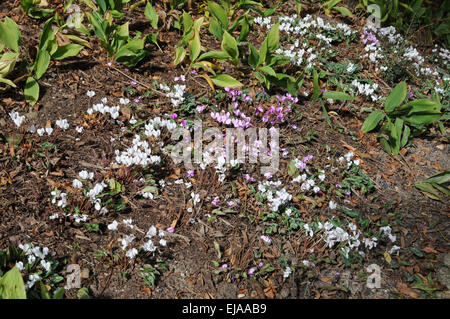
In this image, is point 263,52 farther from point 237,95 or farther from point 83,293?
point 83,293

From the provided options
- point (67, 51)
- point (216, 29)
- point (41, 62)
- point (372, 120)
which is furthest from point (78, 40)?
point (372, 120)

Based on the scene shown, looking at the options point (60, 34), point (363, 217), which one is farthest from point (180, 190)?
point (60, 34)

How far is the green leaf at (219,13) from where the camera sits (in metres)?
4.02

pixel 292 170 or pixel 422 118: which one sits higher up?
pixel 422 118

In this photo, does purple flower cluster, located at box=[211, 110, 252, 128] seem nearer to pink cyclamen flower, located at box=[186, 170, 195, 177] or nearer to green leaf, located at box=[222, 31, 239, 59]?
pink cyclamen flower, located at box=[186, 170, 195, 177]

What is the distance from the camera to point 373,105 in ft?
13.1

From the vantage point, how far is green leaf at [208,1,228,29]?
402 cm

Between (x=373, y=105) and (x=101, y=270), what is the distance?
3.04 m

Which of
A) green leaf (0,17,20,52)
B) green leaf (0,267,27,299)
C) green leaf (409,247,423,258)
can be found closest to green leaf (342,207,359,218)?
green leaf (409,247,423,258)

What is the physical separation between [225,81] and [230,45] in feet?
1.30

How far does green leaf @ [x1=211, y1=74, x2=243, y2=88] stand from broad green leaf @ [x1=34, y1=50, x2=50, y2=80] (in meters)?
1.50

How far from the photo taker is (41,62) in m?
3.43
